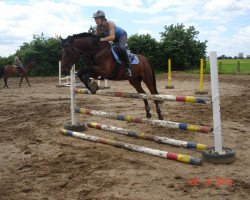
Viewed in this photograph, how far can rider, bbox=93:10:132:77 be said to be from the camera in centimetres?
640

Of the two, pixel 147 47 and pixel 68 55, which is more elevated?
pixel 147 47

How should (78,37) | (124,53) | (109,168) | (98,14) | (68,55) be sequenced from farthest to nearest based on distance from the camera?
1. (124,53)
2. (78,37)
3. (98,14)
4. (68,55)
5. (109,168)

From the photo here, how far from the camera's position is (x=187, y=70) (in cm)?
3120

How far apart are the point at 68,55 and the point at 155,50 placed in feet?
81.0

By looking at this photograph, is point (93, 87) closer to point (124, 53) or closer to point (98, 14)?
point (124, 53)

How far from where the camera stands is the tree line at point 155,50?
95.0ft

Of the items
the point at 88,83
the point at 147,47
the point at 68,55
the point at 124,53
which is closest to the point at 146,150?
the point at 88,83

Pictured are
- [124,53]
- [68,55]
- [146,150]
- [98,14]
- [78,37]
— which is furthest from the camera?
[124,53]

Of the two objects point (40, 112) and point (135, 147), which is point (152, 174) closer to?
point (135, 147)

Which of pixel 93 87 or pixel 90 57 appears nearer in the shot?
pixel 93 87

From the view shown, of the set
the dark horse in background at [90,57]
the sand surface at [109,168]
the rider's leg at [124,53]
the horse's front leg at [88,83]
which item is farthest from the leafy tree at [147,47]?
the horse's front leg at [88,83]

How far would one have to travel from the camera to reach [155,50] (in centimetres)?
3036

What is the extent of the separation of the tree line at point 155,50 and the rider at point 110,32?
71.1 ft

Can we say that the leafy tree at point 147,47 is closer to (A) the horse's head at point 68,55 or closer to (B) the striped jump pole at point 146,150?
(B) the striped jump pole at point 146,150
